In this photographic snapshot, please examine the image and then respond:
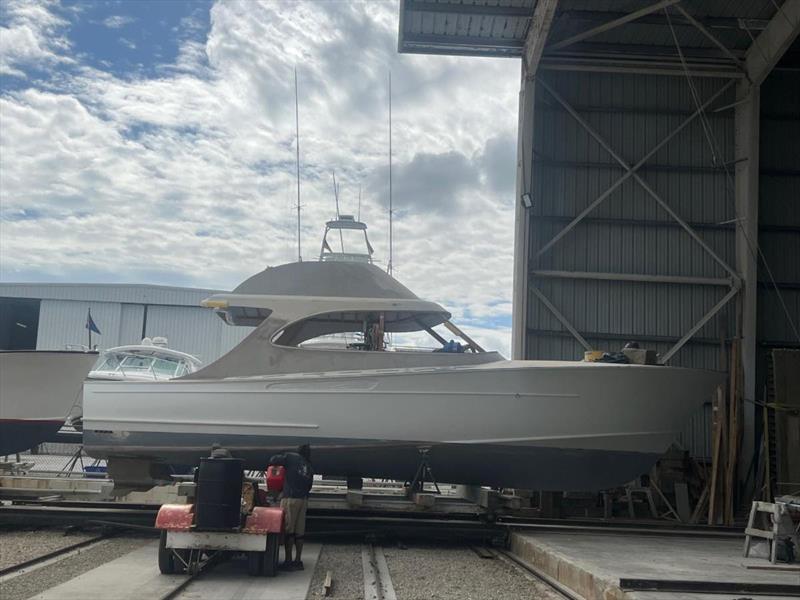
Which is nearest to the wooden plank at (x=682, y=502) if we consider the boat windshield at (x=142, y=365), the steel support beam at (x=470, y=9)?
the steel support beam at (x=470, y=9)

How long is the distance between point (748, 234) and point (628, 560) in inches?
264

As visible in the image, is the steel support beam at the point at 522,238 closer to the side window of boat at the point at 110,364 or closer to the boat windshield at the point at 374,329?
the boat windshield at the point at 374,329

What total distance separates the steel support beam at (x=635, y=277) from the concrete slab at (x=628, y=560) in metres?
4.29

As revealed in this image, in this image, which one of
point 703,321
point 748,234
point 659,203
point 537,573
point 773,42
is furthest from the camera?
point 659,203

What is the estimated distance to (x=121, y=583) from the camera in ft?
17.8

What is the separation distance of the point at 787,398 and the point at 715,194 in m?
3.33

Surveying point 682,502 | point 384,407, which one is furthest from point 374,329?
point 682,502

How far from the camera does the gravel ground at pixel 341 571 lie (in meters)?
5.35

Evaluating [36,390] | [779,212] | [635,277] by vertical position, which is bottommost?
[36,390]

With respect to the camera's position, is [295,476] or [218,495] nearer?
[218,495]

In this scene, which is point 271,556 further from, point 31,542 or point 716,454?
point 716,454

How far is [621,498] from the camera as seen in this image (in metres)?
10.4

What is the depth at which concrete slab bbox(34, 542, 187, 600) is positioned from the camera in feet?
16.4

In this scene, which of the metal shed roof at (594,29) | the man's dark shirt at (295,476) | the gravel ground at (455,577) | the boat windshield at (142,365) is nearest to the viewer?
the gravel ground at (455,577)
